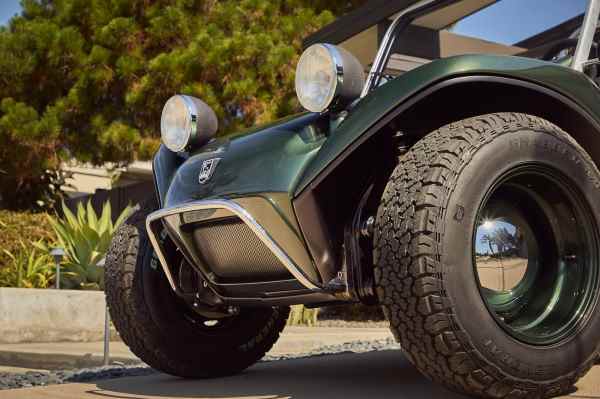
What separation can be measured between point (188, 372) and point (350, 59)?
1.35m

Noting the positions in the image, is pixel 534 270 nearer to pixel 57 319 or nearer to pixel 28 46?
pixel 57 319

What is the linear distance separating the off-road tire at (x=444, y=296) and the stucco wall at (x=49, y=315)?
19.7 ft

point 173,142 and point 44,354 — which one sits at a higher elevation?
point 173,142

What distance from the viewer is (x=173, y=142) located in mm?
2986

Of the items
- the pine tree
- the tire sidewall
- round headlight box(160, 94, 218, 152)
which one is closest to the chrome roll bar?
round headlight box(160, 94, 218, 152)

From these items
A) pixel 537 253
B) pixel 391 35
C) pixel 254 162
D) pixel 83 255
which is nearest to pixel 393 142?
pixel 254 162

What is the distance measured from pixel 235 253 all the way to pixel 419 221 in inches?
31.2

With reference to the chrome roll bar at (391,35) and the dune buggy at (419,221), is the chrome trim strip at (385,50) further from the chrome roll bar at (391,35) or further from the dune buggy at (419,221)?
the dune buggy at (419,221)

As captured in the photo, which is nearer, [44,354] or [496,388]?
[496,388]

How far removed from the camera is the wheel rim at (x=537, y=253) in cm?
217

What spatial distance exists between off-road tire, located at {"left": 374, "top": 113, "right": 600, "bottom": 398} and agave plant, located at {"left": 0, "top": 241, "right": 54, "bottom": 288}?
764 centimetres

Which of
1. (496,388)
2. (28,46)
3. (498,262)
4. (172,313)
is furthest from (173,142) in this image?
(28,46)

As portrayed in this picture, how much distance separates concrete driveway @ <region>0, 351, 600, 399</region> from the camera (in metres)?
2.36

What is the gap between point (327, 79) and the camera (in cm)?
248
